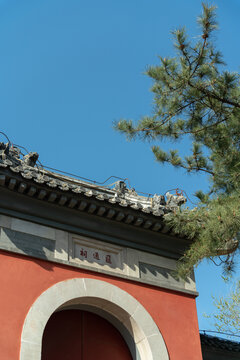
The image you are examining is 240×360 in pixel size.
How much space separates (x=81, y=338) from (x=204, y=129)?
3.68 m

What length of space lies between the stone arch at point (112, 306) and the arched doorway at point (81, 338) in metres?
0.23

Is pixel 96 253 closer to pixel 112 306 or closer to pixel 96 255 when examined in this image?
pixel 96 255

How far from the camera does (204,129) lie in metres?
9.28

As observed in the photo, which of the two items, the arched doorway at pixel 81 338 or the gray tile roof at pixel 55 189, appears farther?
the arched doorway at pixel 81 338

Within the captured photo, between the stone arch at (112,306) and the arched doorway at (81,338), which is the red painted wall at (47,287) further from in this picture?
the arched doorway at (81,338)

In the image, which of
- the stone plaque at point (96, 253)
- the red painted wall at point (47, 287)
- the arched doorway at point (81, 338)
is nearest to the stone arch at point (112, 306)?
the red painted wall at point (47, 287)

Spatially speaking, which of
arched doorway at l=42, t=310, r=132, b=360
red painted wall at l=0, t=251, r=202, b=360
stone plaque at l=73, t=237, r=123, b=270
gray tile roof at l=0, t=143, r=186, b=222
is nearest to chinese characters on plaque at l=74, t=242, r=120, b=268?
stone plaque at l=73, t=237, r=123, b=270

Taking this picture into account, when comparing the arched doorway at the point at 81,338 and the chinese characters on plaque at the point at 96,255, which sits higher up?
the chinese characters on plaque at the point at 96,255

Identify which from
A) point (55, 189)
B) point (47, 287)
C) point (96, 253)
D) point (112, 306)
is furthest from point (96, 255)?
point (55, 189)

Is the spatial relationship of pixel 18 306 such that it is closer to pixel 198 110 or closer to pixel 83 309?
pixel 83 309

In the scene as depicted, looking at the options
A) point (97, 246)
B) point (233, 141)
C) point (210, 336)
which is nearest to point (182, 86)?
point (233, 141)

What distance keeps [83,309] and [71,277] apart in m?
0.72

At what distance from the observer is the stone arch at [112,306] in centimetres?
912

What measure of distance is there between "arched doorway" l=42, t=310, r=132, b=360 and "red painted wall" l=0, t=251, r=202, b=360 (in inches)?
27.4
